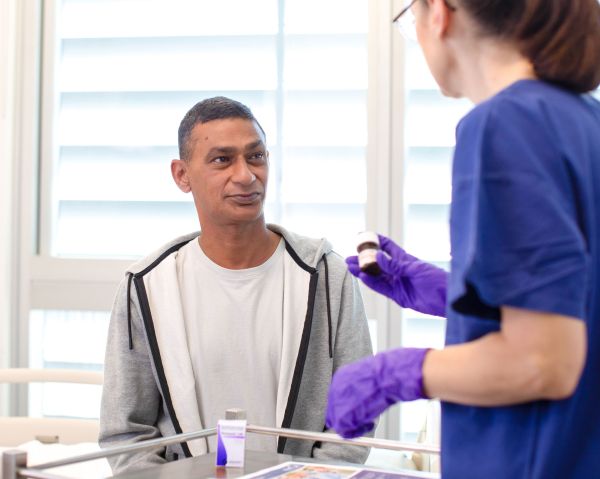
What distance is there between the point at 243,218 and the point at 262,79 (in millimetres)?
957

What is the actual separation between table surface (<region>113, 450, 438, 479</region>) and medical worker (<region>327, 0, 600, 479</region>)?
332 mm

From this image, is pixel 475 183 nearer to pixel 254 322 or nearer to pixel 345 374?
pixel 345 374

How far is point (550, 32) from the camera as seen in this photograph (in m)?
0.75

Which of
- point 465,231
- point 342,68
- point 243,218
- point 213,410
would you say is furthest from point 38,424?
point 465,231

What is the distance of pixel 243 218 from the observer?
172 cm

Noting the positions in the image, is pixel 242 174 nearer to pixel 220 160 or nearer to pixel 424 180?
pixel 220 160

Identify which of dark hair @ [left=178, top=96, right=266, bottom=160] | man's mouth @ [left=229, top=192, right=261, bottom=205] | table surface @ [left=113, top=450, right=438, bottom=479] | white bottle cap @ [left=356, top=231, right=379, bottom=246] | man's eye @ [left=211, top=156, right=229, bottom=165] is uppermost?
dark hair @ [left=178, top=96, right=266, bottom=160]

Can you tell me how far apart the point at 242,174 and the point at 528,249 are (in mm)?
1117

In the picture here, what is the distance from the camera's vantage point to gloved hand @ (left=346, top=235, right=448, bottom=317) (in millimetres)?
1077

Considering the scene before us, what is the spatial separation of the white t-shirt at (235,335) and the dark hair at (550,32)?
3.43 ft

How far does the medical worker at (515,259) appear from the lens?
656mm

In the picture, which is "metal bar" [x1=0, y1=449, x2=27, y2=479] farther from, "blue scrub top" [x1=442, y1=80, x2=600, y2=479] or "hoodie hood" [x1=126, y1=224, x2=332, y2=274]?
"hoodie hood" [x1=126, y1=224, x2=332, y2=274]

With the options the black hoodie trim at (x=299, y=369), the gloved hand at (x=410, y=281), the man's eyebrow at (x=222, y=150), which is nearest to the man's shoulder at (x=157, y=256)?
the man's eyebrow at (x=222, y=150)

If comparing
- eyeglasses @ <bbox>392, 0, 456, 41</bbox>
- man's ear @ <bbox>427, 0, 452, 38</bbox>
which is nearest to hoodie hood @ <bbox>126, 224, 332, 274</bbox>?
eyeglasses @ <bbox>392, 0, 456, 41</bbox>
